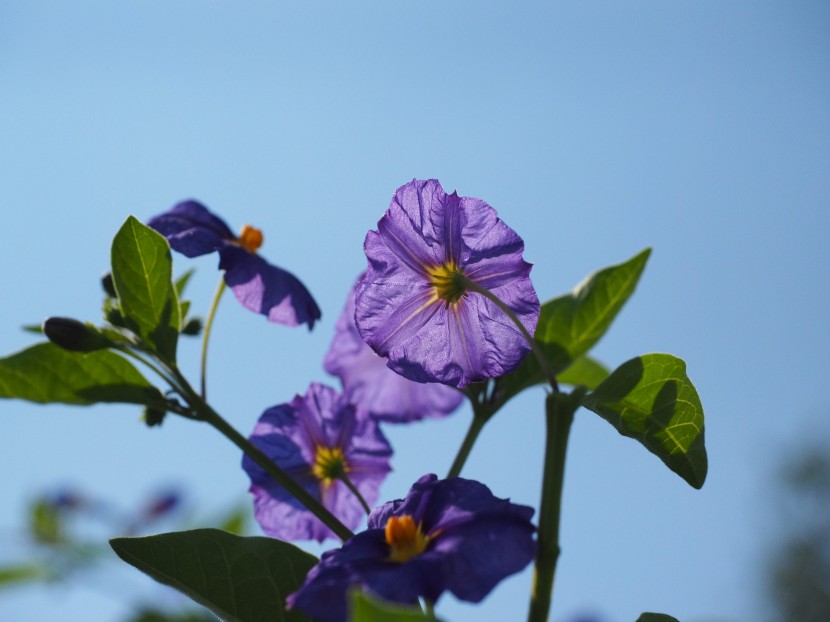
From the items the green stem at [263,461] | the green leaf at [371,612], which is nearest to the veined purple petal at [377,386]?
the green stem at [263,461]

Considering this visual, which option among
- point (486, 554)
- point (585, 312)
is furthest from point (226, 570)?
point (585, 312)

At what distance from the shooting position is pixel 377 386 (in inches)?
69.2

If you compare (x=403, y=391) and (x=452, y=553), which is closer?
(x=452, y=553)

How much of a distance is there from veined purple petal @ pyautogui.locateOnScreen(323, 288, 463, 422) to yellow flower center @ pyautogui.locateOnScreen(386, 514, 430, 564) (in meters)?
0.57

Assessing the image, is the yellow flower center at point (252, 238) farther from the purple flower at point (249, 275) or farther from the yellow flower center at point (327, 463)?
the yellow flower center at point (327, 463)

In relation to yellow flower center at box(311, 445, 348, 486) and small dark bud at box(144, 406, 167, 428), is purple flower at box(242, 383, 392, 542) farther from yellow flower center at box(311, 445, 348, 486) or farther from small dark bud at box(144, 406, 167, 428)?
small dark bud at box(144, 406, 167, 428)

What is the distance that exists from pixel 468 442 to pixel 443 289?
0.23 metres

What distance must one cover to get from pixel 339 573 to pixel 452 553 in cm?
13

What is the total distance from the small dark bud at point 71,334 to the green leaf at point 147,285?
0.19 feet

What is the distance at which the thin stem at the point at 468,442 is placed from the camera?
4.46 ft

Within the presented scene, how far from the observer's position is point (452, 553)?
1076mm

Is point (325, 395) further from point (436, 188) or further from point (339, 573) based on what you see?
point (339, 573)

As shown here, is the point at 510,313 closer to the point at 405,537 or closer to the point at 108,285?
the point at 405,537

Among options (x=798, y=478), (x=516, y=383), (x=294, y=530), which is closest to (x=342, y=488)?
(x=294, y=530)
